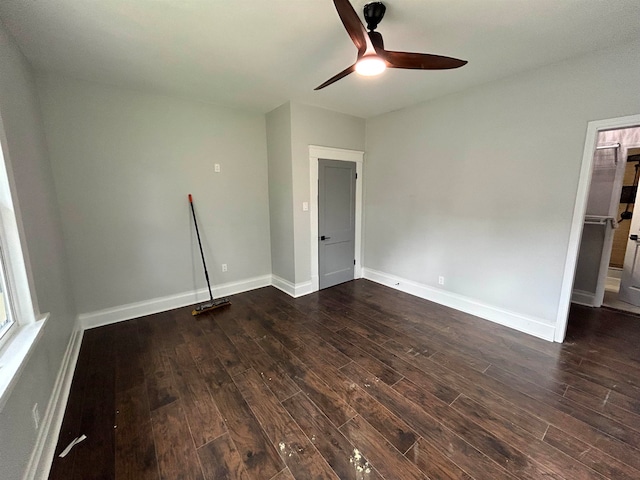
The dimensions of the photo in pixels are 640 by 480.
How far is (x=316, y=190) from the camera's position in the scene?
3.76m

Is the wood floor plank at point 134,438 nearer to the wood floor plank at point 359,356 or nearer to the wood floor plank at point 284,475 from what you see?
the wood floor plank at point 284,475

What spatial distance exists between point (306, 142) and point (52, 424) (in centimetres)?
345

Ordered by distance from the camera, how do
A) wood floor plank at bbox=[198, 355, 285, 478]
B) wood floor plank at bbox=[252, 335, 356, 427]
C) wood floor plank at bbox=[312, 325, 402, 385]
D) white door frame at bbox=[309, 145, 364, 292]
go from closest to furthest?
wood floor plank at bbox=[198, 355, 285, 478] < wood floor plank at bbox=[252, 335, 356, 427] < wood floor plank at bbox=[312, 325, 402, 385] < white door frame at bbox=[309, 145, 364, 292]

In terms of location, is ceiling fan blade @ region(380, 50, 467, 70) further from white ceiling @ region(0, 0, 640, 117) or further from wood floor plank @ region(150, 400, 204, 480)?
wood floor plank @ region(150, 400, 204, 480)

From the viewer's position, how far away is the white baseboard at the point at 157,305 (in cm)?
297

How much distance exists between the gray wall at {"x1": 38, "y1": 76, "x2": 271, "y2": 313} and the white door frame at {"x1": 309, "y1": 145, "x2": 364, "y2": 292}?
2.69 ft

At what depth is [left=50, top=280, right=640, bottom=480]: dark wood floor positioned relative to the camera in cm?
147

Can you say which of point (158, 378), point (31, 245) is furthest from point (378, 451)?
point (31, 245)

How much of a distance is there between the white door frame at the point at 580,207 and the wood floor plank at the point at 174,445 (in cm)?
325

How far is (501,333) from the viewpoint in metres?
2.80

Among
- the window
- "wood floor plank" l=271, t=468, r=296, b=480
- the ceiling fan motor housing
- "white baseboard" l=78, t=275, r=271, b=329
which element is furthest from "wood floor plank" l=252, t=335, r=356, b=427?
the ceiling fan motor housing

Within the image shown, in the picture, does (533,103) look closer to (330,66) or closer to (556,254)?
(556,254)

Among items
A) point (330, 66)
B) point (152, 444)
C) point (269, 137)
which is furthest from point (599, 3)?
point (152, 444)

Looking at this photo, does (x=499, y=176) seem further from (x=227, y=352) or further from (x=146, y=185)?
(x=146, y=185)
